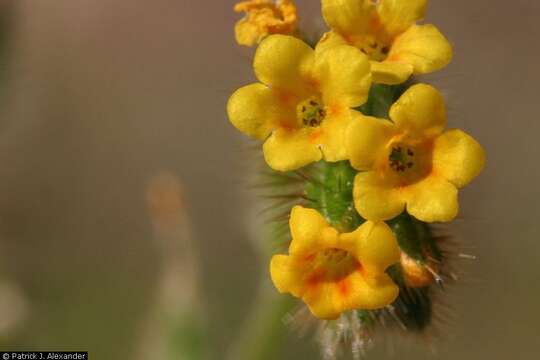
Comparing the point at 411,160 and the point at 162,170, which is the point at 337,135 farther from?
the point at 162,170

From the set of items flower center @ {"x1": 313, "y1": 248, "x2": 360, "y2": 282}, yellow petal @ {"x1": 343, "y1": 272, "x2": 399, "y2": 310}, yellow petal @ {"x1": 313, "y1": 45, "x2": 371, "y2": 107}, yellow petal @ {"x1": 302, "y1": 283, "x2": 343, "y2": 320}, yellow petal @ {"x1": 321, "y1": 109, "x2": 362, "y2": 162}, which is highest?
yellow petal @ {"x1": 313, "y1": 45, "x2": 371, "y2": 107}

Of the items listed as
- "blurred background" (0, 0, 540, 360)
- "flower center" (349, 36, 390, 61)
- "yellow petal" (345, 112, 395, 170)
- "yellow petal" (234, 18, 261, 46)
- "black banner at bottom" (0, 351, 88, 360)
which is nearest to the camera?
"yellow petal" (345, 112, 395, 170)

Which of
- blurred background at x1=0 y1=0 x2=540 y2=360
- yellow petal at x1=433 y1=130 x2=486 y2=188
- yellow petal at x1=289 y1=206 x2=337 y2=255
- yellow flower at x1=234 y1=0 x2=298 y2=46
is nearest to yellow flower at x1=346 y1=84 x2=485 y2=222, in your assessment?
yellow petal at x1=433 y1=130 x2=486 y2=188

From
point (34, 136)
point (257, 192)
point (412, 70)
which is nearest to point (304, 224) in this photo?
point (412, 70)

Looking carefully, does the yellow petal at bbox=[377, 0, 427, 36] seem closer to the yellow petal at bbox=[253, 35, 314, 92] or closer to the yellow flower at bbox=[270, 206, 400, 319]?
the yellow petal at bbox=[253, 35, 314, 92]

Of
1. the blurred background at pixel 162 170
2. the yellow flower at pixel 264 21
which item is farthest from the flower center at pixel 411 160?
the blurred background at pixel 162 170

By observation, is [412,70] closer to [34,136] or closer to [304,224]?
[304,224]

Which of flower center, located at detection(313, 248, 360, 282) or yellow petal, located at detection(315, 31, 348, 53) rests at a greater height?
yellow petal, located at detection(315, 31, 348, 53)

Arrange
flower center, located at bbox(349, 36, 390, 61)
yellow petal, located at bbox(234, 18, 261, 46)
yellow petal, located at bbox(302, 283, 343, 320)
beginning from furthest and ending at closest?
1. yellow petal, located at bbox(234, 18, 261, 46)
2. flower center, located at bbox(349, 36, 390, 61)
3. yellow petal, located at bbox(302, 283, 343, 320)

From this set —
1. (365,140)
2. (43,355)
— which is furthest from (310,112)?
(43,355)
